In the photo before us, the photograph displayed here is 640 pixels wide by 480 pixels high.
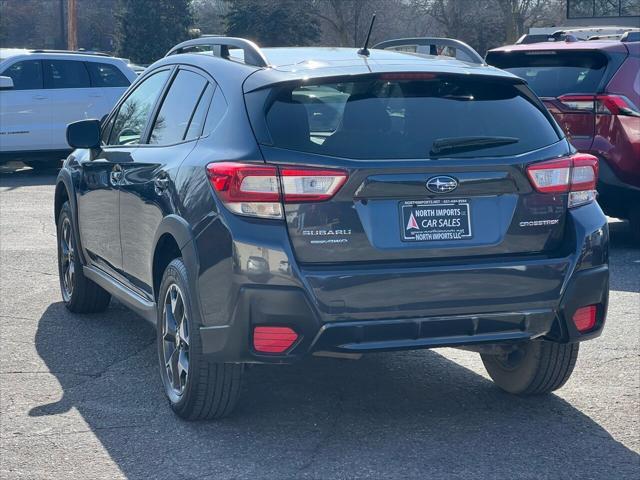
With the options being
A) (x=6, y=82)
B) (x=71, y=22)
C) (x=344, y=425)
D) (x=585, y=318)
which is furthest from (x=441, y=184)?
(x=71, y=22)

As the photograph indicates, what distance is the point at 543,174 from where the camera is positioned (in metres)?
4.85

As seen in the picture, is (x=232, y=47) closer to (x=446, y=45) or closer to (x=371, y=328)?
(x=446, y=45)

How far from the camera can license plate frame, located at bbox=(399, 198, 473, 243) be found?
4633mm

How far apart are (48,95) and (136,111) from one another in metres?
11.9

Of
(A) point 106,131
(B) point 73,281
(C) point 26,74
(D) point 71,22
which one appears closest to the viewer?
(A) point 106,131

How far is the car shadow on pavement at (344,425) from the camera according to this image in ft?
15.1

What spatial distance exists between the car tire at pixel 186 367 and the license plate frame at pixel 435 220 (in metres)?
1.00

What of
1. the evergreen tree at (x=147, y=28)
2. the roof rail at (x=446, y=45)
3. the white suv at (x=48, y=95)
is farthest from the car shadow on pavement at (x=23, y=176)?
Result: the evergreen tree at (x=147, y=28)

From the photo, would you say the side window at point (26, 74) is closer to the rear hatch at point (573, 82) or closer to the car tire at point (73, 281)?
the rear hatch at point (573, 82)

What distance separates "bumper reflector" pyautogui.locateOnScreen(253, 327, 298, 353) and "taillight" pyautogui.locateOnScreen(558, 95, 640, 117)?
591 cm

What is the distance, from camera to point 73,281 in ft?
24.5

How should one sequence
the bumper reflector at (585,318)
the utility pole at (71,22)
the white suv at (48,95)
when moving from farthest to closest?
the utility pole at (71,22)
the white suv at (48,95)
the bumper reflector at (585,318)

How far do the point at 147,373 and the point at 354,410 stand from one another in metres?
1.31

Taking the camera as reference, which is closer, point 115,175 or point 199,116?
point 199,116
